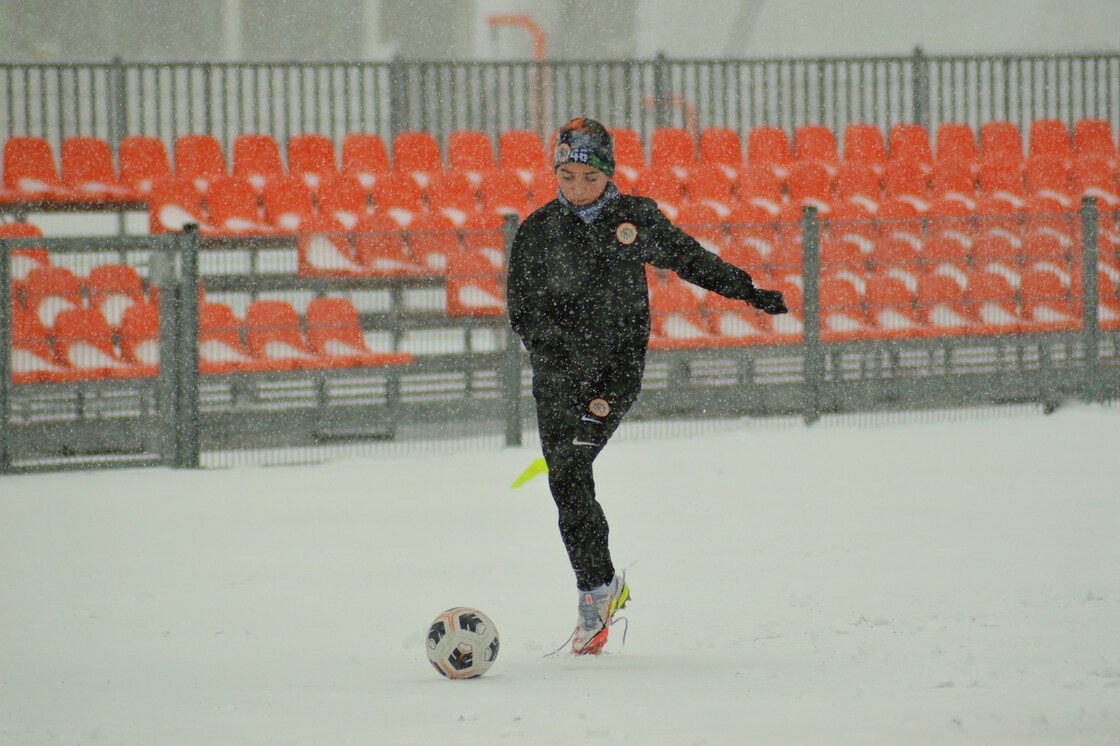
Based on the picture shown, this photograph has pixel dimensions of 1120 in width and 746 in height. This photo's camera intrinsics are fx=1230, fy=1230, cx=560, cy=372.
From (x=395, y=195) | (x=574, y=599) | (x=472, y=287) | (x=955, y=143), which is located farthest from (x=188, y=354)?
(x=955, y=143)

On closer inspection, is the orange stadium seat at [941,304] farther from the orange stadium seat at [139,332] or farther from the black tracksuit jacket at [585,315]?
the black tracksuit jacket at [585,315]

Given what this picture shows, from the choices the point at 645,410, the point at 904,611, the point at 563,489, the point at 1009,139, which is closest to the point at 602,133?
the point at 563,489

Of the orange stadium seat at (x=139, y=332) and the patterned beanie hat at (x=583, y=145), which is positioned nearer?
the patterned beanie hat at (x=583, y=145)

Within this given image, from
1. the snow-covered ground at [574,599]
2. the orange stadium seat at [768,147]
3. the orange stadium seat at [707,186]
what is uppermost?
the orange stadium seat at [768,147]

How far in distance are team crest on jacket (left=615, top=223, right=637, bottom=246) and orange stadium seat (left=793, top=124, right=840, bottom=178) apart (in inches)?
320

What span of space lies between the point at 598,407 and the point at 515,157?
759cm

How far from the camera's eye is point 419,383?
27.7ft

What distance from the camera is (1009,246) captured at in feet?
29.7

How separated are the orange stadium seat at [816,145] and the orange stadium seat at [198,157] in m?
5.27

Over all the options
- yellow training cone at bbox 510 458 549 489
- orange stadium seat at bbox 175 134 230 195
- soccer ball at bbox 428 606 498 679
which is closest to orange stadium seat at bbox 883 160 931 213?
yellow training cone at bbox 510 458 549 489

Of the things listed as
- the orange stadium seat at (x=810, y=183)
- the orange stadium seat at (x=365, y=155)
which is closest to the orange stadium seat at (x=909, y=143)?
the orange stadium seat at (x=810, y=183)

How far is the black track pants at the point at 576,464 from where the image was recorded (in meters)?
3.67

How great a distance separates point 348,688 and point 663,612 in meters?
1.33

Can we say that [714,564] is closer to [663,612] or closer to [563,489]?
[663,612]
